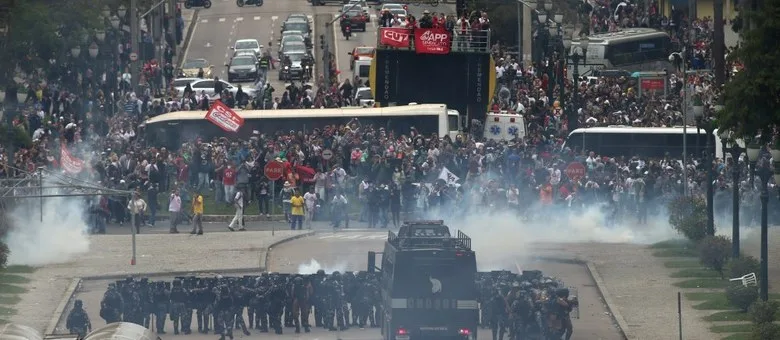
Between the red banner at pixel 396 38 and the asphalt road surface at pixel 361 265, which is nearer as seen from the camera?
the asphalt road surface at pixel 361 265

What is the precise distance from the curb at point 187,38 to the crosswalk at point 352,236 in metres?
37.0

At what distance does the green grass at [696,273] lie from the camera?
148 ft

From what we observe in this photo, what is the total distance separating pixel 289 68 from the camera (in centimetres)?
8106

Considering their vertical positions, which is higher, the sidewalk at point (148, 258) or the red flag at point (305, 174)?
the red flag at point (305, 174)

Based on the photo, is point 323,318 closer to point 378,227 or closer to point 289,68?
point 378,227

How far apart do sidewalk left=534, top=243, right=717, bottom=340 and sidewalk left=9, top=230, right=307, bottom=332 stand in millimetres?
7314

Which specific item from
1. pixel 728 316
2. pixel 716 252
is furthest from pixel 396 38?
pixel 728 316

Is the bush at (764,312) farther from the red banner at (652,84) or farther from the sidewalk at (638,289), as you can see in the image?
the red banner at (652,84)

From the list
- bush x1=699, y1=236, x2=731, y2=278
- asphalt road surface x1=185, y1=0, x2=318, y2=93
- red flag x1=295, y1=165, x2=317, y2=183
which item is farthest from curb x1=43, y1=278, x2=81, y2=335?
asphalt road surface x1=185, y1=0, x2=318, y2=93

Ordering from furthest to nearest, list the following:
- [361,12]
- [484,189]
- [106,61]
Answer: [361,12], [106,61], [484,189]

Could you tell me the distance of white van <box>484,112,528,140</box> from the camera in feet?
208

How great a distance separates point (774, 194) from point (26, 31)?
2666cm

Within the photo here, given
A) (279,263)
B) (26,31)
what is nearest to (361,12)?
(26,31)

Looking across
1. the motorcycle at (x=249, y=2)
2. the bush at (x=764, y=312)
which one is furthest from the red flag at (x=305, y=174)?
the motorcycle at (x=249, y=2)
